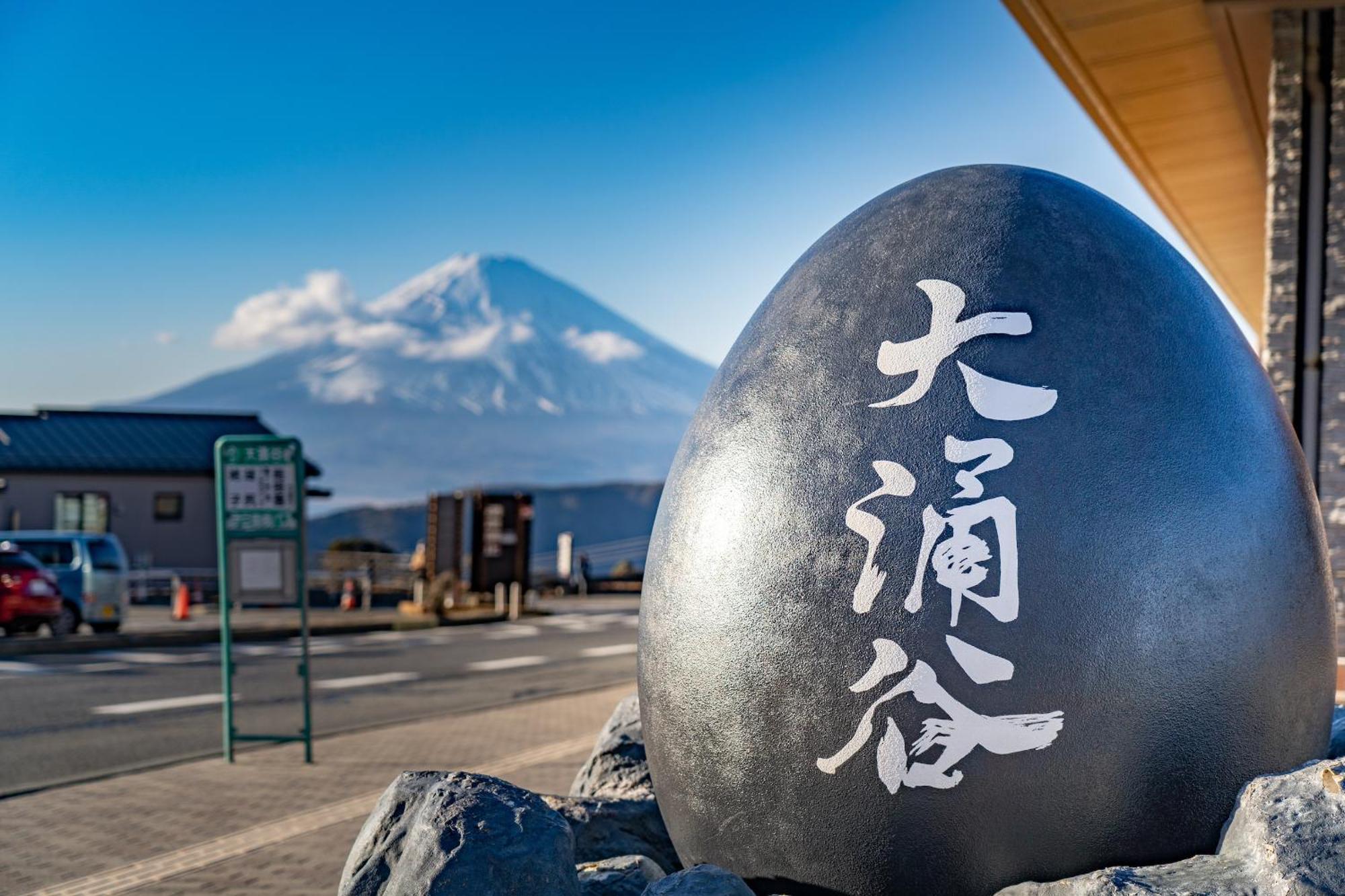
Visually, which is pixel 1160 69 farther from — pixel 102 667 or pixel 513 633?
pixel 513 633

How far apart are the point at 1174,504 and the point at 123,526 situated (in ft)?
129

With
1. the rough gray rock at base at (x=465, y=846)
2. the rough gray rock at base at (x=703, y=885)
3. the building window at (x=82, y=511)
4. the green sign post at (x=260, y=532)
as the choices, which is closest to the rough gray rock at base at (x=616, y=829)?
the rough gray rock at base at (x=465, y=846)

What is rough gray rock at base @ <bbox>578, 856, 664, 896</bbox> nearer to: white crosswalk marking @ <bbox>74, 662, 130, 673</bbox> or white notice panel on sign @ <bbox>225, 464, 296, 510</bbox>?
white notice panel on sign @ <bbox>225, 464, 296, 510</bbox>

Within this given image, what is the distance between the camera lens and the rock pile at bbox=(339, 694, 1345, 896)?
304cm

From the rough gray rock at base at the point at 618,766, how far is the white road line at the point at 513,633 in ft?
59.9

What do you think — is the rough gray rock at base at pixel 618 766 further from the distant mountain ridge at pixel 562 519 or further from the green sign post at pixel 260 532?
the distant mountain ridge at pixel 562 519

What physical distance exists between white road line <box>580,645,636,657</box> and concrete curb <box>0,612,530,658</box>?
595cm

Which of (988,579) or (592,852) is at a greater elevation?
(988,579)

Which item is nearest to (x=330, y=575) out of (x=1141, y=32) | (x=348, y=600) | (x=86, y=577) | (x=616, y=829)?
(x=348, y=600)

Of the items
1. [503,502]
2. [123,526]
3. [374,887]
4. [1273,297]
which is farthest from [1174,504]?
[123,526]

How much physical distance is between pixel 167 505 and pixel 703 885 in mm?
38647

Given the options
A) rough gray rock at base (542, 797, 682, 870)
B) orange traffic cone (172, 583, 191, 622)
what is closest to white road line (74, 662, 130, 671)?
orange traffic cone (172, 583, 191, 622)

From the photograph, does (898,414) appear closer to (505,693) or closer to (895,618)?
(895,618)

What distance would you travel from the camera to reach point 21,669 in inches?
684
